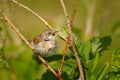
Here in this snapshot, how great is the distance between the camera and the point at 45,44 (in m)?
4.32

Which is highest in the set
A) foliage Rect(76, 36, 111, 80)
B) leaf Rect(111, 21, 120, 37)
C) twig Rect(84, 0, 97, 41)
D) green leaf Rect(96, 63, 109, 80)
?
twig Rect(84, 0, 97, 41)

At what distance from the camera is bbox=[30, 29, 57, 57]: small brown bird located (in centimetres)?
414

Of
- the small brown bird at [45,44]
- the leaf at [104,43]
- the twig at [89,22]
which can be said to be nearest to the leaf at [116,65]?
the leaf at [104,43]

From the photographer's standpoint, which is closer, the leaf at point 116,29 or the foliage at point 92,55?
the foliage at point 92,55

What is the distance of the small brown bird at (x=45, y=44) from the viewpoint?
4.14 meters

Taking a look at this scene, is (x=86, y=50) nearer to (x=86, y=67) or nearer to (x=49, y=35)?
(x=86, y=67)

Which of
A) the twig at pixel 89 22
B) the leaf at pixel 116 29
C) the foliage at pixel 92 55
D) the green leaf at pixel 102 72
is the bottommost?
the green leaf at pixel 102 72

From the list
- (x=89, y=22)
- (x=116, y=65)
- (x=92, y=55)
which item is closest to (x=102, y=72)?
(x=116, y=65)

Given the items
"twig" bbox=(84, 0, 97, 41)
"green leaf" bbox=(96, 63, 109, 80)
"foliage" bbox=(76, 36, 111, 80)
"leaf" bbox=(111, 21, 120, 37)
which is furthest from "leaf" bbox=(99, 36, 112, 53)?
"twig" bbox=(84, 0, 97, 41)

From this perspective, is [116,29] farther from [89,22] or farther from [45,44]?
[45,44]

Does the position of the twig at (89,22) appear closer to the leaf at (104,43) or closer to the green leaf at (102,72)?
the leaf at (104,43)

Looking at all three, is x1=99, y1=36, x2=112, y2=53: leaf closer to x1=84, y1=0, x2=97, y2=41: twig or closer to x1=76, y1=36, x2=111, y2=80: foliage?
x1=76, y1=36, x2=111, y2=80: foliage

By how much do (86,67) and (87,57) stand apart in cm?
7

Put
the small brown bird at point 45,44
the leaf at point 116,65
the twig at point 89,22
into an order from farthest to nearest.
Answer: the twig at point 89,22
the small brown bird at point 45,44
the leaf at point 116,65
